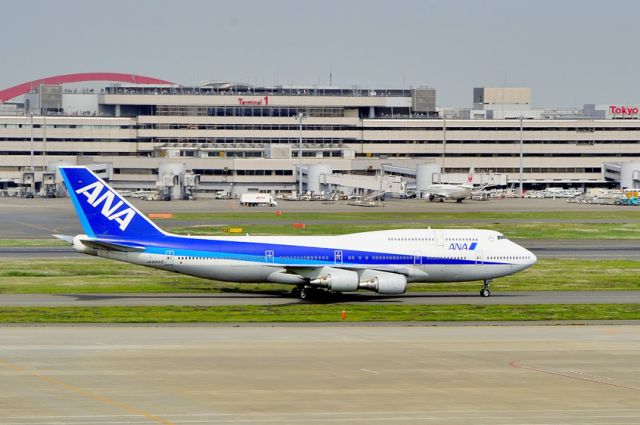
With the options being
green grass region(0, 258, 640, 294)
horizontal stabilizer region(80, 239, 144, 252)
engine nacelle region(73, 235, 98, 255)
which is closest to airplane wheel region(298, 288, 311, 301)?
green grass region(0, 258, 640, 294)

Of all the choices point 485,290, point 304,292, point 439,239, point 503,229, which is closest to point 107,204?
point 304,292

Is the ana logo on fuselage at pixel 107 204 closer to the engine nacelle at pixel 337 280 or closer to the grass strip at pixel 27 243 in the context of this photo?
the engine nacelle at pixel 337 280

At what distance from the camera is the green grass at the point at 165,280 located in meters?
75.1

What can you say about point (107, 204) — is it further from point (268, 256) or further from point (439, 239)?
point (439, 239)

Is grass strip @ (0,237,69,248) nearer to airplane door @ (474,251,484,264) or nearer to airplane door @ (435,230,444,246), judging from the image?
airplane door @ (435,230,444,246)

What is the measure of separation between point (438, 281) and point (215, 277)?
45.5ft

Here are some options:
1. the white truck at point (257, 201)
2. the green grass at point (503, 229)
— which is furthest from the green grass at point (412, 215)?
the white truck at point (257, 201)

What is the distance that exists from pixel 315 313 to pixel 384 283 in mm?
6692

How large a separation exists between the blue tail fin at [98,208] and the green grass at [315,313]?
6.11 meters

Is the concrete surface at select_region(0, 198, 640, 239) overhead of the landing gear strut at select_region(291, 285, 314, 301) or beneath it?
overhead
